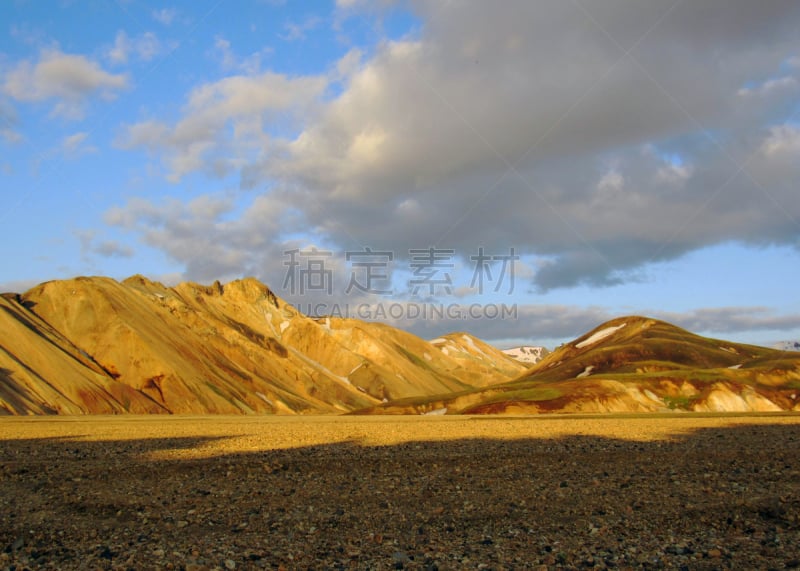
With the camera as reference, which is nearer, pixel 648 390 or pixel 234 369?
pixel 648 390

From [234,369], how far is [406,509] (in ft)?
434

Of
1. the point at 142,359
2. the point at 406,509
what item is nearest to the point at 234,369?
the point at 142,359

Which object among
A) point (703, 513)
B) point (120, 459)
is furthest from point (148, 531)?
point (120, 459)

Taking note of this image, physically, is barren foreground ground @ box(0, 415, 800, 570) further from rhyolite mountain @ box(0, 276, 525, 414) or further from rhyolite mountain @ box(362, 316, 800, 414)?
rhyolite mountain @ box(362, 316, 800, 414)

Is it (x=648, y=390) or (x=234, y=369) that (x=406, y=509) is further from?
(x=234, y=369)

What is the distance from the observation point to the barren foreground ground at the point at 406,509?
1135 cm

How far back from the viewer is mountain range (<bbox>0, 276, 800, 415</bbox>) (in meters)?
99.5

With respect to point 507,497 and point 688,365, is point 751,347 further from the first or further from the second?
point 507,497

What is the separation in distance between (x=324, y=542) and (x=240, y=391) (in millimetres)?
123159

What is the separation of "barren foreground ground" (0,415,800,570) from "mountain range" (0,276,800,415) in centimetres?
7244

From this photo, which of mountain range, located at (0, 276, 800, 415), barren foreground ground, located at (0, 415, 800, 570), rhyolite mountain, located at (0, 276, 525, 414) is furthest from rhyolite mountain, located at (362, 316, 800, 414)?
barren foreground ground, located at (0, 415, 800, 570)

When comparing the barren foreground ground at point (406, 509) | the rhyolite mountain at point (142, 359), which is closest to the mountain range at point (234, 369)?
the rhyolite mountain at point (142, 359)

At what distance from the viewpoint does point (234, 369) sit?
142250mm

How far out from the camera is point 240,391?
131 meters
